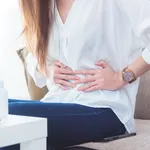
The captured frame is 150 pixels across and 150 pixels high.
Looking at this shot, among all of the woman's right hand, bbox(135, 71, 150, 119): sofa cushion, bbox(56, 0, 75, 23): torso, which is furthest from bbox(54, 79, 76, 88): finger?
bbox(135, 71, 150, 119): sofa cushion

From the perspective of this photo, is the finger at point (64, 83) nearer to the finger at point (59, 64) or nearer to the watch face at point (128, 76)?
the finger at point (59, 64)

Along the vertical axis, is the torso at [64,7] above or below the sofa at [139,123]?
above

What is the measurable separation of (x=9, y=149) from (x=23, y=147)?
0.17 m

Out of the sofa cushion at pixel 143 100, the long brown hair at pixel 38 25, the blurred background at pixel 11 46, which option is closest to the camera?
the long brown hair at pixel 38 25

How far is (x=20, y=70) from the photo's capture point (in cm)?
271

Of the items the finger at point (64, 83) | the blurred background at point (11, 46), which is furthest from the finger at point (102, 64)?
the blurred background at point (11, 46)

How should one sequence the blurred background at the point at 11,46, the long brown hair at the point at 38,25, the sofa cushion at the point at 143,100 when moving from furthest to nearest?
Result: the blurred background at the point at 11,46
the sofa cushion at the point at 143,100
the long brown hair at the point at 38,25

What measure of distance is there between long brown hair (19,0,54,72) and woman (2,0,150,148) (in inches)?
1.4

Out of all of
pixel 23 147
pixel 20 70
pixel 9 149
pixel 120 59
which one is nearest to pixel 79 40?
pixel 120 59

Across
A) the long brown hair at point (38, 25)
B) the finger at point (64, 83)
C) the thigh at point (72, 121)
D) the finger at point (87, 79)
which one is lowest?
the thigh at point (72, 121)

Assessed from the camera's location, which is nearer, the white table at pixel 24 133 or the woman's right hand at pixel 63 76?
the white table at pixel 24 133

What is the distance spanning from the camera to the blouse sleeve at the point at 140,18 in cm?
132

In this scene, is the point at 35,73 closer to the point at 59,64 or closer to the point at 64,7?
the point at 59,64

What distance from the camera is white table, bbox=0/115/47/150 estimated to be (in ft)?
2.55
